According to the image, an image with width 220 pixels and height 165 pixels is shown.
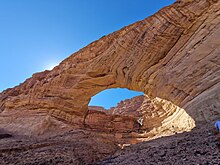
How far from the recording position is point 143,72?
10633mm

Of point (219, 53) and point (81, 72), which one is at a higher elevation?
point (81, 72)

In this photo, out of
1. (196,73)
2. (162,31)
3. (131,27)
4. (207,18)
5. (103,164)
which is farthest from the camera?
(131,27)

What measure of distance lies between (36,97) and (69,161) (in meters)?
8.85

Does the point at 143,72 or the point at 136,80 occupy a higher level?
the point at 143,72

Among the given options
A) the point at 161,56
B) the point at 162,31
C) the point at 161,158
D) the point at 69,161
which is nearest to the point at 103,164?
the point at 69,161

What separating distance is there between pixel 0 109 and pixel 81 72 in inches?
262

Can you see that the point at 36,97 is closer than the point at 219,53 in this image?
No

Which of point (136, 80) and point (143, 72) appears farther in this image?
point (136, 80)

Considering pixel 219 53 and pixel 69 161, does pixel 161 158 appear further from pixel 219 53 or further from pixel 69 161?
pixel 219 53

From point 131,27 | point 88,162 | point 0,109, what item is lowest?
point 88,162

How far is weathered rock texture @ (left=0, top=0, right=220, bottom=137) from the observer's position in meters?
7.48

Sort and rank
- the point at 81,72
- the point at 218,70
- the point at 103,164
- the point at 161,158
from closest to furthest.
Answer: the point at 161,158, the point at 103,164, the point at 218,70, the point at 81,72

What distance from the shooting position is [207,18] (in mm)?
8422

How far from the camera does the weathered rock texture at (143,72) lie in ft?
24.5
